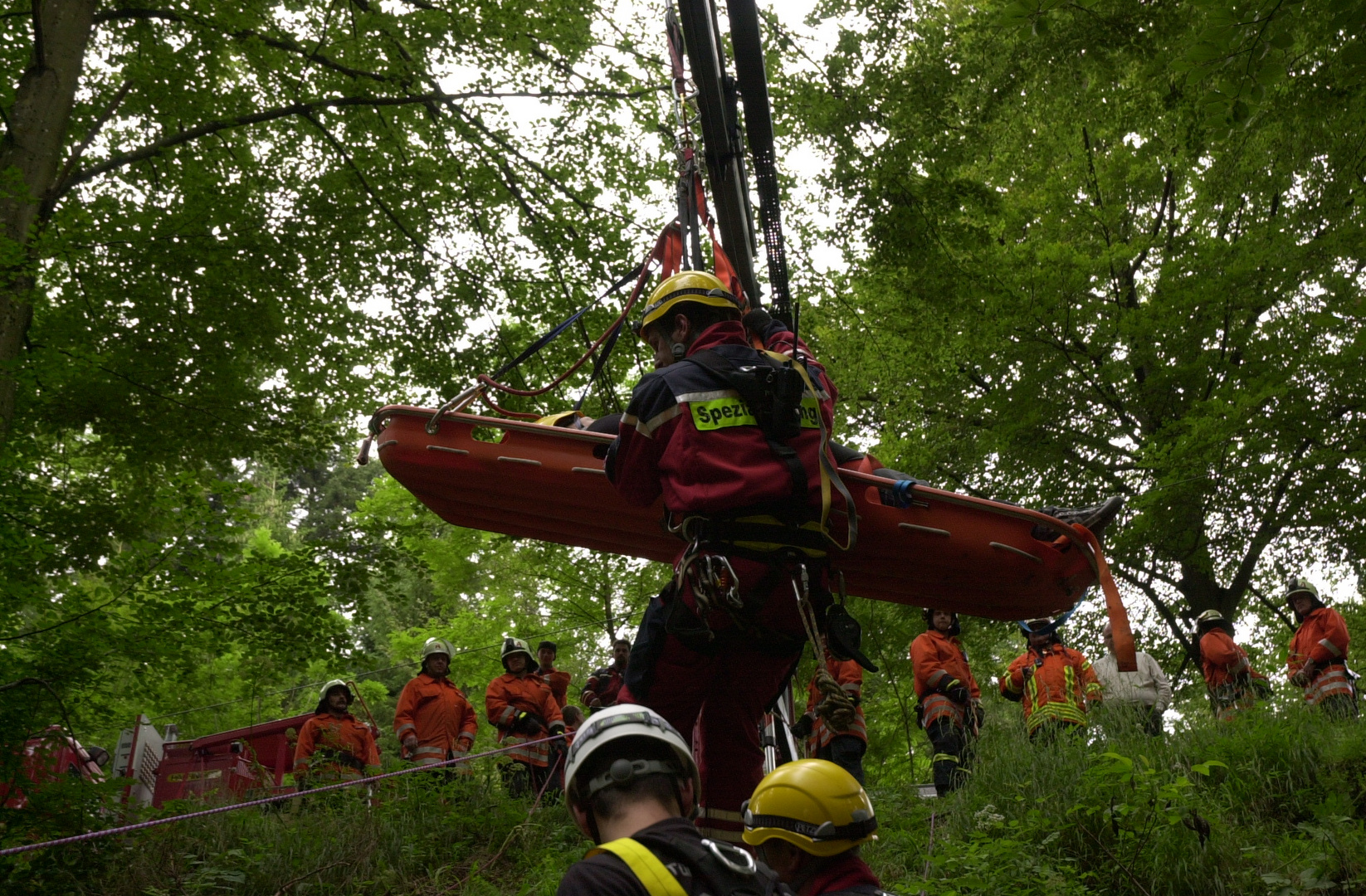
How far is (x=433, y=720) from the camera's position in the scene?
8312mm

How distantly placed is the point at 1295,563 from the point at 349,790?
10640 millimetres

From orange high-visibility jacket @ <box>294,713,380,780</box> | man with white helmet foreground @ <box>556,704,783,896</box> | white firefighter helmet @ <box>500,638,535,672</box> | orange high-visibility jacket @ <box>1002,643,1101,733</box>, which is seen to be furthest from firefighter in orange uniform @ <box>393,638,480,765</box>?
man with white helmet foreground @ <box>556,704,783,896</box>

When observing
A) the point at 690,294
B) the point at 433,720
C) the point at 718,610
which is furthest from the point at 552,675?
the point at 718,610

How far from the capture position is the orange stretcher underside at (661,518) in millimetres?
4582

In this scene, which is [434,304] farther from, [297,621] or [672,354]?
[672,354]

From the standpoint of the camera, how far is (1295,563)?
12070mm

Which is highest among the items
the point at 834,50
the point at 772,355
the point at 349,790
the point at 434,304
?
the point at 834,50

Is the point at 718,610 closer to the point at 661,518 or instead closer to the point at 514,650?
the point at 661,518

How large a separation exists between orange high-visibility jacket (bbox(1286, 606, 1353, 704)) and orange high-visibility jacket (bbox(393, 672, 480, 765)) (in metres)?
6.64

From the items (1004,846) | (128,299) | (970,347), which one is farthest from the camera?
(970,347)

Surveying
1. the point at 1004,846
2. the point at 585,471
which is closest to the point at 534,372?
the point at 585,471

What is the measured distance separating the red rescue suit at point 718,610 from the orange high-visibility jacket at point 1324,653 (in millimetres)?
6512

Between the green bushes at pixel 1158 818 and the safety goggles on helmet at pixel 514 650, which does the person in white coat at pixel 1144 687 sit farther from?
the safety goggles on helmet at pixel 514 650

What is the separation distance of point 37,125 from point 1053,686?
8.39 metres
